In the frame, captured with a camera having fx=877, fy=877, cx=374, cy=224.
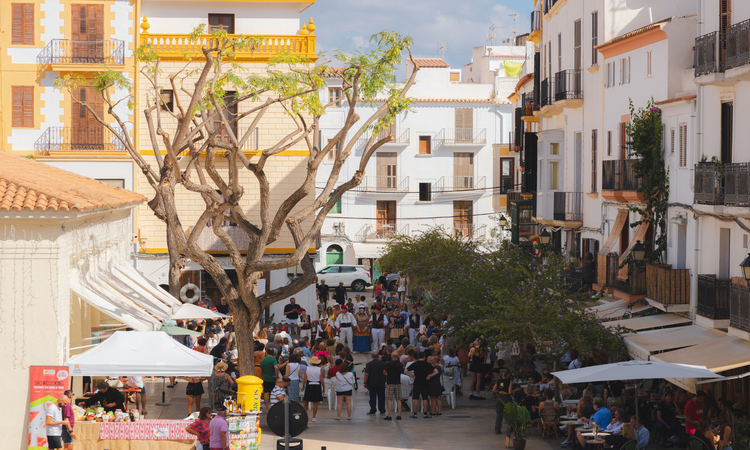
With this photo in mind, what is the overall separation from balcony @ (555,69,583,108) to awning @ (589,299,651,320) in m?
8.69

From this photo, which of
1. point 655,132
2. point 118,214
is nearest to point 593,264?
point 655,132

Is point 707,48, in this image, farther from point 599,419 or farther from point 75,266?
point 75,266

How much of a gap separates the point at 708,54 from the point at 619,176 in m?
5.76

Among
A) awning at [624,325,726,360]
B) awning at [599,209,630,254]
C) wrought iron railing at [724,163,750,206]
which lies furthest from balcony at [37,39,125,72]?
wrought iron railing at [724,163,750,206]

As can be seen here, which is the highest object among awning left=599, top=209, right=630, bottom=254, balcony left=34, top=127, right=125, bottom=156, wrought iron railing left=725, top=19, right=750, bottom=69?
wrought iron railing left=725, top=19, right=750, bottom=69

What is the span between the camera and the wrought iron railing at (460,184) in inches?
2195

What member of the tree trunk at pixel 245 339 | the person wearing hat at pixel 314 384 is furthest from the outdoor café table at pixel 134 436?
the person wearing hat at pixel 314 384

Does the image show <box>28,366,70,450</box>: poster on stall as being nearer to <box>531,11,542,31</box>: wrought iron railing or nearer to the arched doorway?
<box>531,11,542,31</box>: wrought iron railing

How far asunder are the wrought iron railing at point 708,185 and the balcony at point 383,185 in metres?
37.1

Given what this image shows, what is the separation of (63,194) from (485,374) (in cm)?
1125

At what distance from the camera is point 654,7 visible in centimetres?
2580

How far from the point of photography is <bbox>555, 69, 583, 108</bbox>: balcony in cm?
2872

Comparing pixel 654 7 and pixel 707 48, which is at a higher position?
pixel 654 7

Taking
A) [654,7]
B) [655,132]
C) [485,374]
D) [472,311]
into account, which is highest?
[654,7]
